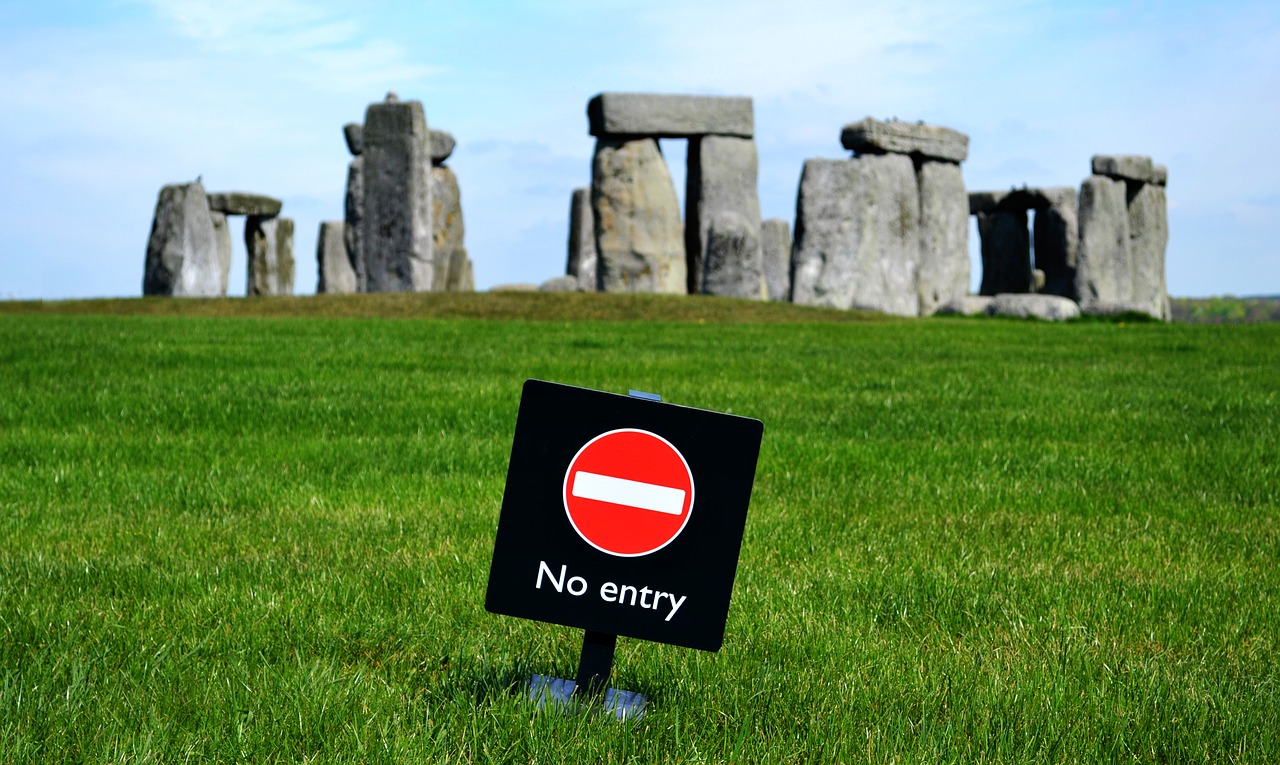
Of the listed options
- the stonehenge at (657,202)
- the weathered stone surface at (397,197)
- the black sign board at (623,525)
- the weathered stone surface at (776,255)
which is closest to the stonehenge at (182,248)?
the weathered stone surface at (397,197)

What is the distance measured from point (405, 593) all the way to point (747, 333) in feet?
37.3

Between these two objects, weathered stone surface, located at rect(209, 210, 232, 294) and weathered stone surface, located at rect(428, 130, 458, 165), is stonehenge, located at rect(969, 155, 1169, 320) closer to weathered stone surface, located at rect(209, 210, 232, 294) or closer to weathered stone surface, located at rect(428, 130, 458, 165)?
weathered stone surface, located at rect(428, 130, 458, 165)

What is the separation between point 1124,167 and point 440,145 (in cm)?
1603

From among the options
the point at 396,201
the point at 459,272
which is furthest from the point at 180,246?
the point at 459,272

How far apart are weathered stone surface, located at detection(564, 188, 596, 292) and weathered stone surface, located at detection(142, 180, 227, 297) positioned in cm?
1036

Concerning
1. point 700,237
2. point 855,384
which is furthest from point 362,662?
point 700,237

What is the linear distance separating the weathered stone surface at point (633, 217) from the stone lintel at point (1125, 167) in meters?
11.9

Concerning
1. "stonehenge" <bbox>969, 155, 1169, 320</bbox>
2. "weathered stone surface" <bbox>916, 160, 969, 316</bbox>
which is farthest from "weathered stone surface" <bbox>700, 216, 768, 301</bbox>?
"stonehenge" <bbox>969, 155, 1169, 320</bbox>

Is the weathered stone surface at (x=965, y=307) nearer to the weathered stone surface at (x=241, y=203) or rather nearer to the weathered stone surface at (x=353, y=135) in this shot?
the weathered stone surface at (x=353, y=135)

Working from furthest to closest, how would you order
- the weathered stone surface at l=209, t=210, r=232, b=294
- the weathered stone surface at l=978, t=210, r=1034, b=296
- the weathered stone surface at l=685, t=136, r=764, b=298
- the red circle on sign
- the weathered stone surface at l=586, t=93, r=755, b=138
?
the weathered stone surface at l=978, t=210, r=1034, b=296 → the weathered stone surface at l=209, t=210, r=232, b=294 → the weathered stone surface at l=685, t=136, r=764, b=298 → the weathered stone surface at l=586, t=93, r=755, b=138 → the red circle on sign

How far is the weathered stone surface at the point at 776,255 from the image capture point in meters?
33.0

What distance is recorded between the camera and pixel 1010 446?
6.73 m

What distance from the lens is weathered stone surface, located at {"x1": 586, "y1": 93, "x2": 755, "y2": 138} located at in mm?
23516

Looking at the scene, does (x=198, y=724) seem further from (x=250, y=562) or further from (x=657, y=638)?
(x=250, y=562)
